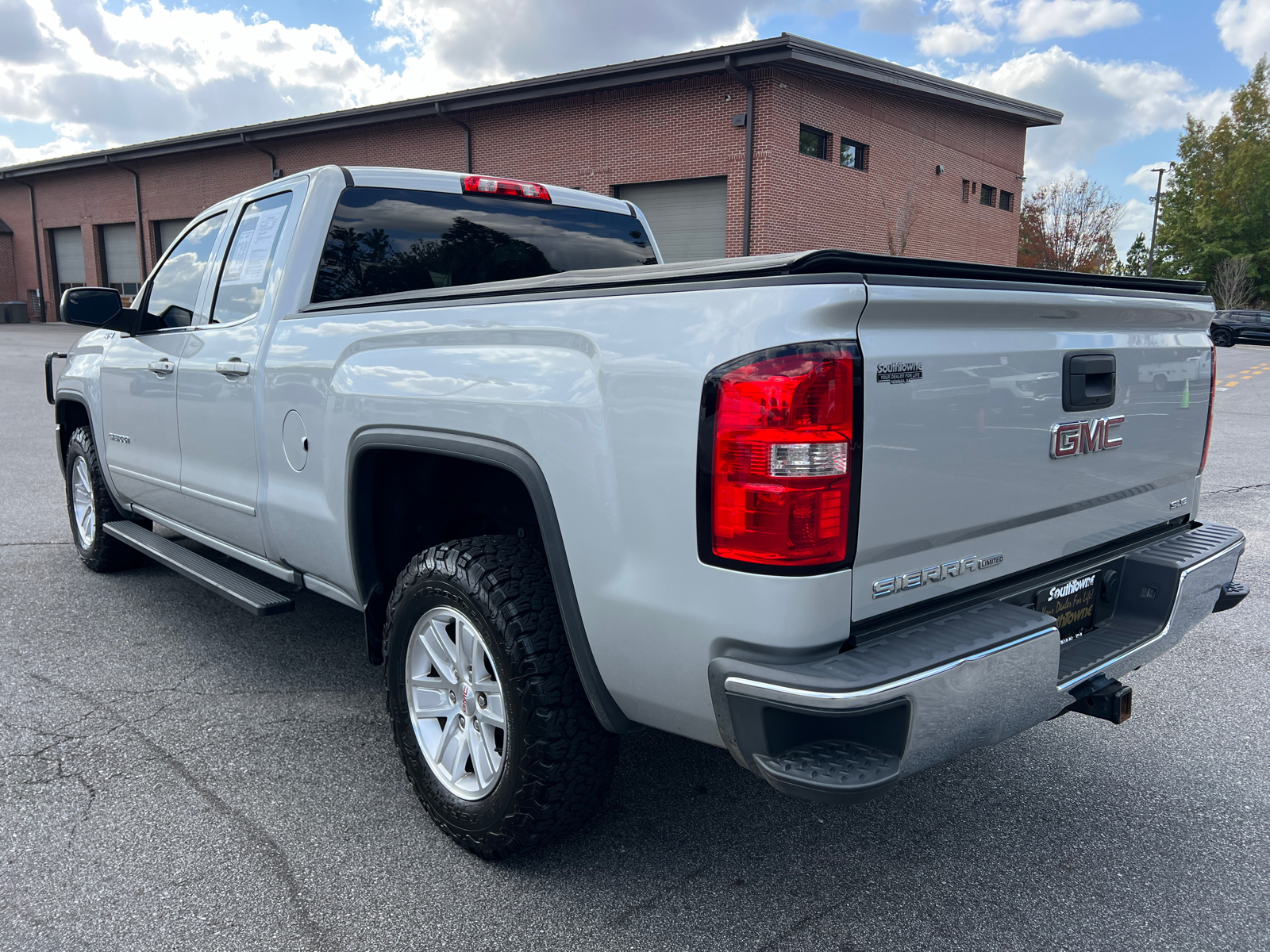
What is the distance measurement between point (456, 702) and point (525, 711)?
1.42 feet

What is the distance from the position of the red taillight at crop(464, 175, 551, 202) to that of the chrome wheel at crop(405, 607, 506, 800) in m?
2.09

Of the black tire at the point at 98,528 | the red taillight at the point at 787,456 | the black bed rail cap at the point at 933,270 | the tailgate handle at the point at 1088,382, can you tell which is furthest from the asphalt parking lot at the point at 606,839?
the black bed rail cap at the point at 933,270

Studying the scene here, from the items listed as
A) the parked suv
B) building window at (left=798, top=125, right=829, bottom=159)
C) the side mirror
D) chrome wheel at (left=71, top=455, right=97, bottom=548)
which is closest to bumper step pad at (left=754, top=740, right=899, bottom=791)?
the side mirror

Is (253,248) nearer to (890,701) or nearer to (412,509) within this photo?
(412,509)

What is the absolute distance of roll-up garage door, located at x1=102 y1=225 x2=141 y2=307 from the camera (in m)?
36.2

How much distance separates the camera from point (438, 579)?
2629 millimetres

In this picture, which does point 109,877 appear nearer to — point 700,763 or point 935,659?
point 700,763

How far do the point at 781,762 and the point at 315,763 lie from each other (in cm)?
188

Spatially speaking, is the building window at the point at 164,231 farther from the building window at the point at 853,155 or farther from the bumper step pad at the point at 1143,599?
the bumper step pad at the point at 1143,599

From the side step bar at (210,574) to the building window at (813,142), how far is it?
2010 cm

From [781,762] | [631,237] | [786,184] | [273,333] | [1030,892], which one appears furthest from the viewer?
[786,184]

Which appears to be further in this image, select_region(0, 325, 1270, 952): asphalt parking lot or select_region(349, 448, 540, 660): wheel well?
select_region(349, 448, 540, 660): wheel well

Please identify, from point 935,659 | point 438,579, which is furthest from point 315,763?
point 935,659

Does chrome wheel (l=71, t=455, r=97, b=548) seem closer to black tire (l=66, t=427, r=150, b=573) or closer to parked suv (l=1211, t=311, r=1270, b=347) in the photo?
black tire (l=66, t=427, r=150, b=573)
